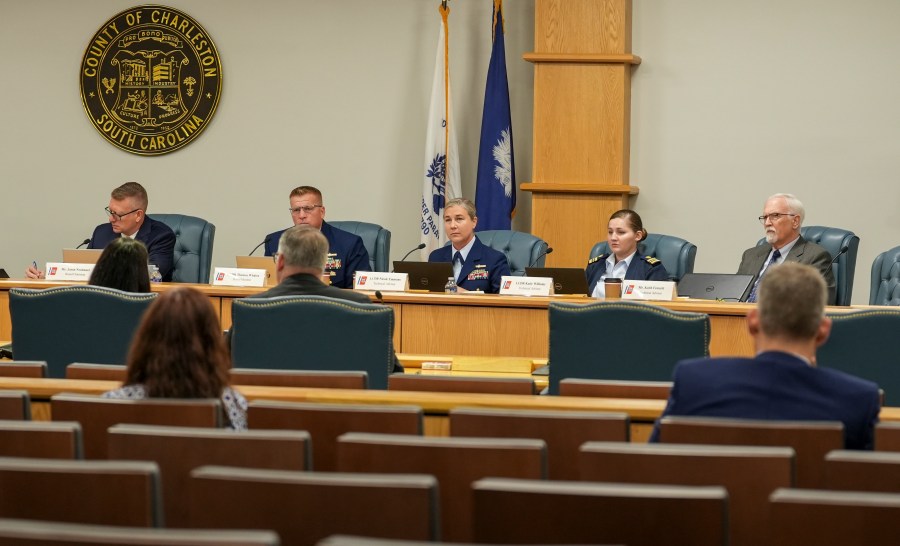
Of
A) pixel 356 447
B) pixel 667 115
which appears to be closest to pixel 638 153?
pixel 667 115

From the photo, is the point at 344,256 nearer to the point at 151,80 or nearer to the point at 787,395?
the point at 151,80

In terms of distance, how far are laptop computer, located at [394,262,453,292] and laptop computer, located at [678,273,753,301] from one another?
1.14 meters

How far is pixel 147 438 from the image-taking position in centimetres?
217

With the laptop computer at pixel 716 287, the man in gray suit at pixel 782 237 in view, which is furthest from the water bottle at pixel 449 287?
the man in gray suit at pixel 782 237

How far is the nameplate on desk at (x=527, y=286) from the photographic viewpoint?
5645 millimetres

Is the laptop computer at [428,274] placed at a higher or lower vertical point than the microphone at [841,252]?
lower

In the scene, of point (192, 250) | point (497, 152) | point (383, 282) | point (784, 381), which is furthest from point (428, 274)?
point (784, 381)

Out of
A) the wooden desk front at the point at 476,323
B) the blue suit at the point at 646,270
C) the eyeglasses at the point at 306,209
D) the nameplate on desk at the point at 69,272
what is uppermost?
the eyeglasses at the point at 306,209

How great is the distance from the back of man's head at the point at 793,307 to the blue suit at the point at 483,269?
3861 millimetres

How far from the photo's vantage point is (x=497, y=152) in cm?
787

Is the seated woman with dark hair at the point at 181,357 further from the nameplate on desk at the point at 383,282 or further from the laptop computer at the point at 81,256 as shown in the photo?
the laptop computer at the point at 81,256

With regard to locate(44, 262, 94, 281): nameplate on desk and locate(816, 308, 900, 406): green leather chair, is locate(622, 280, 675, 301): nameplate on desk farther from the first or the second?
locate(44, 262, 94, 281): nameplate on desk

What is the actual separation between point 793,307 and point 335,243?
177 inches

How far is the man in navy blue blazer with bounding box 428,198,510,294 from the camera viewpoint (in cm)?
652
